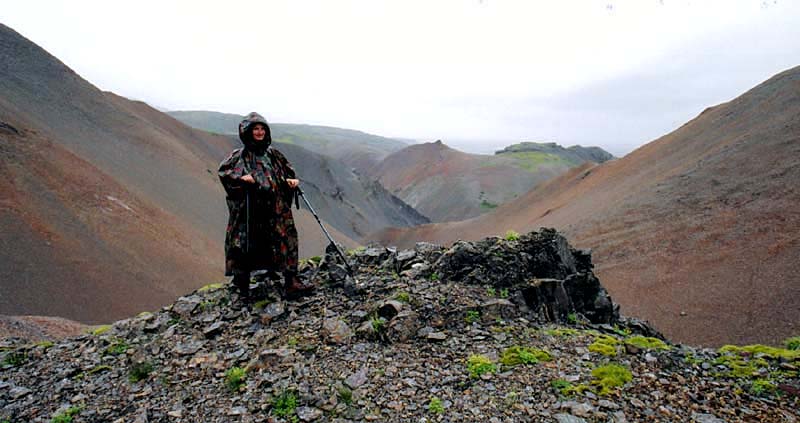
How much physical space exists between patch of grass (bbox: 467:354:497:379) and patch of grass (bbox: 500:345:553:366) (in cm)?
17

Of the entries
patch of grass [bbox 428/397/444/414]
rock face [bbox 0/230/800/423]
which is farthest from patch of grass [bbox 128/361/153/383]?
patch of grass [bbox 428/397/444/414]

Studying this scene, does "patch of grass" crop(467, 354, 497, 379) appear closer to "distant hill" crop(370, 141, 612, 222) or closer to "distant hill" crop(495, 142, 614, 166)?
"distant hill" crop(370, 141, 612, 222)

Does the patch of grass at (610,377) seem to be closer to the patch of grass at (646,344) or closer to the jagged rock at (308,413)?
the patch of grass at (646,344)

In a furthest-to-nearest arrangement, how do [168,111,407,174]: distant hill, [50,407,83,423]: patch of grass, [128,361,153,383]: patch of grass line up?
[168,111,407,174]: distant hill < [128,361,153,383]: patch of grass < [50,407,83,423]: patch of grass

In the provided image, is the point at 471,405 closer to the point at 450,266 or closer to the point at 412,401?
the point at 412,401

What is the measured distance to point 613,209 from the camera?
21.8 m

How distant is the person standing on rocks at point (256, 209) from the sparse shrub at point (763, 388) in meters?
4.92

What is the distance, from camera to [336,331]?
16.3ft

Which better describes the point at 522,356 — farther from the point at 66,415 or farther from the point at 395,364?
the point at 66,415

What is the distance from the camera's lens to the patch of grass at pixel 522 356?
449 centimetres

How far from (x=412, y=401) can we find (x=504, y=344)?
139 centimetres

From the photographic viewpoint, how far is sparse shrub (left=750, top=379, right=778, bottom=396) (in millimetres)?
3922

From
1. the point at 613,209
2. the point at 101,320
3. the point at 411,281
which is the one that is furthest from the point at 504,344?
the point at 613,209

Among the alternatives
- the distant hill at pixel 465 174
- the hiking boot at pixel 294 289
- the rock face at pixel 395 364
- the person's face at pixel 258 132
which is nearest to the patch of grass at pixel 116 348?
the rock face at pixel 395 364
